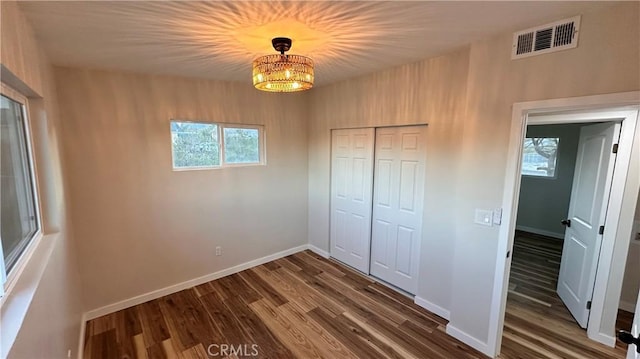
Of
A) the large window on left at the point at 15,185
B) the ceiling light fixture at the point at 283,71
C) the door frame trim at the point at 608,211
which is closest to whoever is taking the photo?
the large window on left at the point at 15,185

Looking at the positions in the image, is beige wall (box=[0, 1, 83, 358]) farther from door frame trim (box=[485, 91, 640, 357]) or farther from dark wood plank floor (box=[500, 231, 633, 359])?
dark wood plank floor (box=[500, 231, 633, 359])

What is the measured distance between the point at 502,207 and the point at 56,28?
10.9 feet

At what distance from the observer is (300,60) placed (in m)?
1.80

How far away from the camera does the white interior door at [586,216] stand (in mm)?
2416

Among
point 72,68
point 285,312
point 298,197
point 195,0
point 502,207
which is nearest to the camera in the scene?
point 195,0

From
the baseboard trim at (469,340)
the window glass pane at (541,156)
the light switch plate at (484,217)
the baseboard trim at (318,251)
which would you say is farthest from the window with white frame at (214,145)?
the window glass pane at (541,156)

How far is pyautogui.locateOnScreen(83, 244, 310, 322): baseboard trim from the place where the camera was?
2.80 m

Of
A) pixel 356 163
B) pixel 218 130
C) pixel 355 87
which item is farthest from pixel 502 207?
pixel 218 130

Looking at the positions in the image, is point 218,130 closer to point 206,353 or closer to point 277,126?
point 277,126

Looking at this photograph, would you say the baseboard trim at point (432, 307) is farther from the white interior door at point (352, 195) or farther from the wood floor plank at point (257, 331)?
the wood floor plank at point (257, 331)

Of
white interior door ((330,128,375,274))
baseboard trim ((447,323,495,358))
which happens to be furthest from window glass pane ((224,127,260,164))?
baseboard trim ((447,323,495,358))

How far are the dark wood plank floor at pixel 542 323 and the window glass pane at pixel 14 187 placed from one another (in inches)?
133

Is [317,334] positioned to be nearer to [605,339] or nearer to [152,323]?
[152,323]

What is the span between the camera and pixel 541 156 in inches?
215
